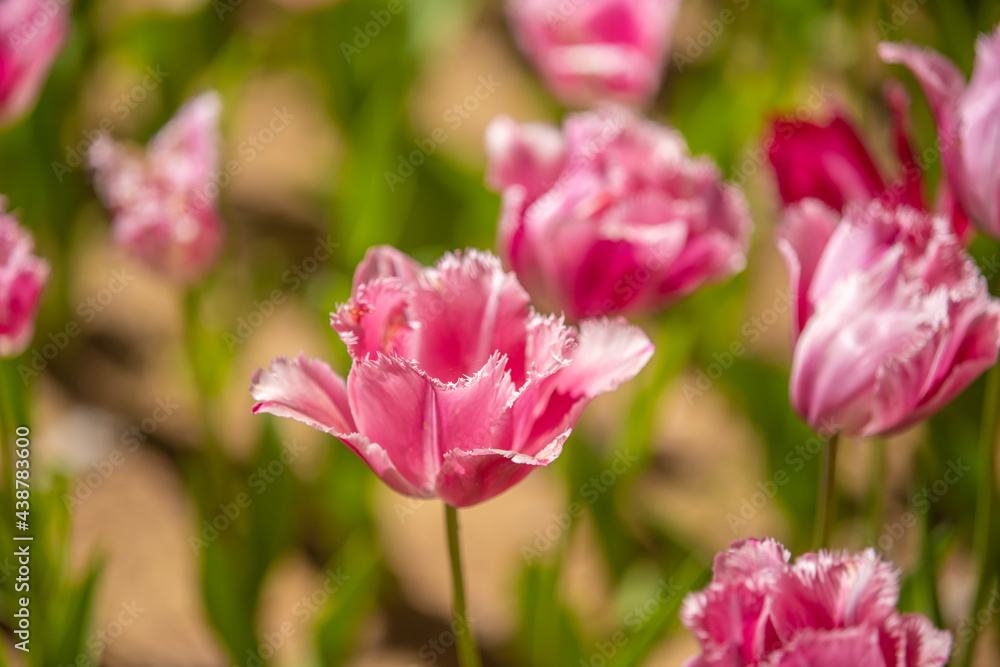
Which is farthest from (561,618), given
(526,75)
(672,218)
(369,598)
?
(526,75)

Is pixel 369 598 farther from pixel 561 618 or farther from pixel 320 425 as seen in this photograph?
pixel 320 425

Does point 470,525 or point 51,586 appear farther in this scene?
point 470,525

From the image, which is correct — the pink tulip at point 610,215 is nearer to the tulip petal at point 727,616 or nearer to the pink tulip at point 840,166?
the pink tulip at point 840,166

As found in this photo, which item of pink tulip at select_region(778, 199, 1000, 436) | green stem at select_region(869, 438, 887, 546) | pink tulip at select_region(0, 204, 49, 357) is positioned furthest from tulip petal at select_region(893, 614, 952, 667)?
pink tulip at select_region(0, 204, 49, 357)

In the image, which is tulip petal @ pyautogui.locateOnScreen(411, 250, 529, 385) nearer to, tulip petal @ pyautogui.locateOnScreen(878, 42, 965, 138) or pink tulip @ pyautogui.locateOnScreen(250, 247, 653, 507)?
pink tulip @ pyautogui.locateOnScreen(250, 247, 653, 507)

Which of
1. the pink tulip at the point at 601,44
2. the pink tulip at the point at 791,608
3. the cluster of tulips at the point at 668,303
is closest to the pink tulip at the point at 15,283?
the cluster of tulips at the point at 668,303

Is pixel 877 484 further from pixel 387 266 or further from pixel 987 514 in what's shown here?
Result: pixel 387 266
